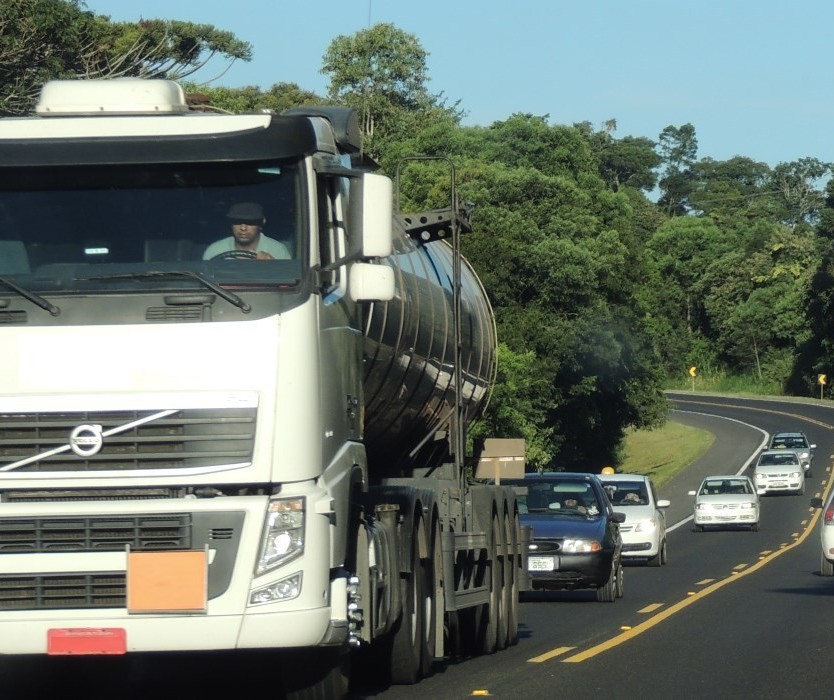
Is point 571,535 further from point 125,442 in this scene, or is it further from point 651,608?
point 125,442

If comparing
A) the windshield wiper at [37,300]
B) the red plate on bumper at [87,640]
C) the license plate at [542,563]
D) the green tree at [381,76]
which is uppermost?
the green tree at [381,76]

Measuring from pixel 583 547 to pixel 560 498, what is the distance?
3.65 feet

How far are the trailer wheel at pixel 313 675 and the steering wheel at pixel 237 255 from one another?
7.41ft

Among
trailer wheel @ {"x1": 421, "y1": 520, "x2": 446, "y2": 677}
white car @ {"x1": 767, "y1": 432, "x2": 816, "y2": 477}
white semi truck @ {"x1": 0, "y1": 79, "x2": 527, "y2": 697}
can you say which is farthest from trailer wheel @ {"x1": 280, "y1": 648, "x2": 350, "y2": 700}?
white car @ {"x1": 767, "y1": 432, "x2": 816, "y2": 477}

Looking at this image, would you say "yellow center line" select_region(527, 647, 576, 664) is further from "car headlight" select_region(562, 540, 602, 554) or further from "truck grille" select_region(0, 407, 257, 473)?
"car headlight" select_region(562, 540, 602, 554)

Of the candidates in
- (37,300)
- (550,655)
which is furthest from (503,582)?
(37,300)

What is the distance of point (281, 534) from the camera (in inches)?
339

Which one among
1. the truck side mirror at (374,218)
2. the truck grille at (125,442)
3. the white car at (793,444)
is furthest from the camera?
the white car at (793,444)

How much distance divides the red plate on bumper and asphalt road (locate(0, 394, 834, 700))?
3.98 feet

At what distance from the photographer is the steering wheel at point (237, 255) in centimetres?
880

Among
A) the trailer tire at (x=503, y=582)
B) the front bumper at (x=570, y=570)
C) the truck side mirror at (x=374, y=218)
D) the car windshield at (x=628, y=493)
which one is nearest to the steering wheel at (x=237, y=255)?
the truck side mirror at (x=374, y=218)

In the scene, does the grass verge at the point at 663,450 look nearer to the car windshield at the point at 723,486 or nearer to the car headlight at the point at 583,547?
the car windshield at the point at 723,486

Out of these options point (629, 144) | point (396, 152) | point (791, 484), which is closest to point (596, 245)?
point (791, 484)

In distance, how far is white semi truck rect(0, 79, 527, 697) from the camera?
8500 millimetres
